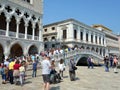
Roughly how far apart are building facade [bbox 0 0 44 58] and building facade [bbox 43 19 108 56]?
11250 millimetres

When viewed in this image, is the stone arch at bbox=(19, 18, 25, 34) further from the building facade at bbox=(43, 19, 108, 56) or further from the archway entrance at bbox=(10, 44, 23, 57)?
the building facade at bbox=(43, 19, 108, 56)

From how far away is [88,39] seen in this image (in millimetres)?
44031

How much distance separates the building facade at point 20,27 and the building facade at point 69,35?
11.2 m

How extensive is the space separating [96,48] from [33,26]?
1000 inches

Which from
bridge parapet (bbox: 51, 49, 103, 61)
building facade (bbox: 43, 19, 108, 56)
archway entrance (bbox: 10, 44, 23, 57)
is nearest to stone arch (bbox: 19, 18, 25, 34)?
archway entrance (bbox: 10, 44, 23, 57)

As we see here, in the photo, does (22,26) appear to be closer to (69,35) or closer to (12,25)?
(12,25)

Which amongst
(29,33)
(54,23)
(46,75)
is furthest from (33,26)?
(46,75)

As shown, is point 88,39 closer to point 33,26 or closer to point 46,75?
point 33,26

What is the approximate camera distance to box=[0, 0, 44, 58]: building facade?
2223 centimetres

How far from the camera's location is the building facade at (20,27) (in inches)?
875

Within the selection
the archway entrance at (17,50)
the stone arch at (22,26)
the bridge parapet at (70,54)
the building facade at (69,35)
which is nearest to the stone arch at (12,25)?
the stone arch at (22,26)

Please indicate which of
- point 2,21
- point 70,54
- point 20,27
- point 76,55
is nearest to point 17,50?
point 20,27

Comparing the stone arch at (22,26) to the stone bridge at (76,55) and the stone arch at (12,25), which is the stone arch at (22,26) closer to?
the stone arch at (12,25)

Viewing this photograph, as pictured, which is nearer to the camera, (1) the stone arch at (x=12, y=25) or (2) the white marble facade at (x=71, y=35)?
(1) the stone arch at (x=12, y=25)
